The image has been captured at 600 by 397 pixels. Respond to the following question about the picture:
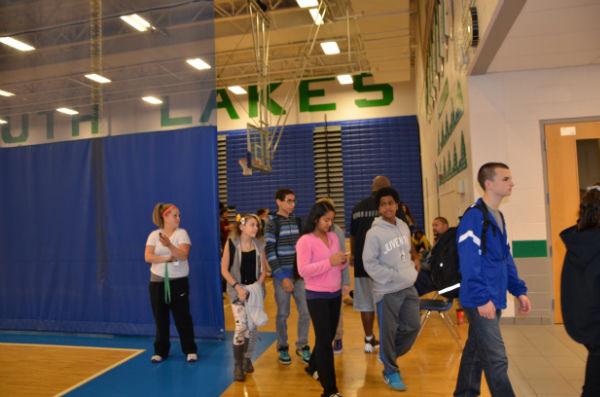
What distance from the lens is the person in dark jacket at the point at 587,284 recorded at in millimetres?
2033

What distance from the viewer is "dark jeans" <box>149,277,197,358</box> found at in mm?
4078

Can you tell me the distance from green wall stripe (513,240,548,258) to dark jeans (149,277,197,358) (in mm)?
3377

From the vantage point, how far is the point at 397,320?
3.10 metres

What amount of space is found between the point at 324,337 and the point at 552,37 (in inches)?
123

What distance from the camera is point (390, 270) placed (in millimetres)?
3008

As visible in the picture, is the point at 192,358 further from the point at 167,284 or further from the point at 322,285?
the point at 322,285

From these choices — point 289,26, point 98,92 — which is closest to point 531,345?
point 98,92

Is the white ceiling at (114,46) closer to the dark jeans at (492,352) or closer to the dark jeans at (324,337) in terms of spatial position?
the dark jeans at (324,337)

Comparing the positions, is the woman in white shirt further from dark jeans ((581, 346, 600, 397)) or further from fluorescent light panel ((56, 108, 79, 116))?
dark jeans ((581, 346, 600, 397))

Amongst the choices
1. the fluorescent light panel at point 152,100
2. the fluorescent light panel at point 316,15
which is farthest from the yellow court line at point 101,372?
the fluorescent light panel at point 316,15

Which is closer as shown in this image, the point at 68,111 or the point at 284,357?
the point at 284,357

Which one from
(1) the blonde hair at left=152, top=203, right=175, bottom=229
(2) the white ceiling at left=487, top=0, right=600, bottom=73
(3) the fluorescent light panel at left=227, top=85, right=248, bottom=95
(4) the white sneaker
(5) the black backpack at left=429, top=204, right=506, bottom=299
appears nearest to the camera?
(5) the black backpack at left=429, top=204, right=506, bottom=299

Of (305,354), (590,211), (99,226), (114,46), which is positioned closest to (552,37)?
(590,211)

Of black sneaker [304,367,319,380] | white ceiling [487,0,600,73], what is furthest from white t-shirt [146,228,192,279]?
white ceiling [487,0,600,73]
